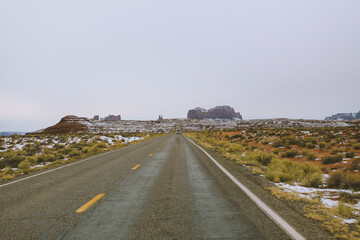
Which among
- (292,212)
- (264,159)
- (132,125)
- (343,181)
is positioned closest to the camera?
(292,212)

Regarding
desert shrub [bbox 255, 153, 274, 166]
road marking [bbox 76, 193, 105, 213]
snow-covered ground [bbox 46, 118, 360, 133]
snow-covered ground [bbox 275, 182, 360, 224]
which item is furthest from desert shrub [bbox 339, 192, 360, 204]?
snow-covered ground [bbox 46, 118, 360, 133]

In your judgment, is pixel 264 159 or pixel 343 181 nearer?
pixel 343 181

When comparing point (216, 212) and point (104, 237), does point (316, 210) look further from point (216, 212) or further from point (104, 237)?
point (104, 237)

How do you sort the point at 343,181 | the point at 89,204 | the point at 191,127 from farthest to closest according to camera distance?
the point at 191,127
the point at 343,181
the point at 89,204

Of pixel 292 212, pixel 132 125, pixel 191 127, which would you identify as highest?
pixel 132 125

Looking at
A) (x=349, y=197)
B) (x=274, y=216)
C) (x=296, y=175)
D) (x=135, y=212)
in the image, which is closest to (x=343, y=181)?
(x=349, y=197)

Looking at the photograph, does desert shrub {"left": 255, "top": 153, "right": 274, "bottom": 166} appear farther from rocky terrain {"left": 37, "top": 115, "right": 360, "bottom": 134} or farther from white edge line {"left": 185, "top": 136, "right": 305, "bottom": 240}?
rocky terrain {"left": 37, "top": 115, "right": 360, "bottom": 134}

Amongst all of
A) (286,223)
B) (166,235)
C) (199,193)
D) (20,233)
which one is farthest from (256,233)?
(20,233)

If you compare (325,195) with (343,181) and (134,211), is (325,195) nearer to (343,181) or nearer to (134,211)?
(343,181)

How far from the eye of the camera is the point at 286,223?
3.74 metres

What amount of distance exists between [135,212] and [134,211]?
0.07m

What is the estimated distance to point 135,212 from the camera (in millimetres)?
4426

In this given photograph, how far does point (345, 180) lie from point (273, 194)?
111 inches

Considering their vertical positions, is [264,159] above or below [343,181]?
below
